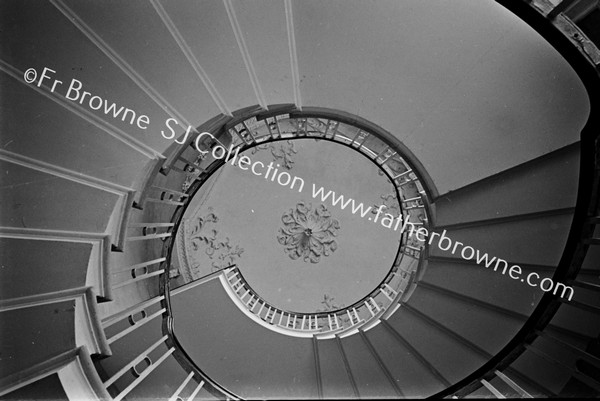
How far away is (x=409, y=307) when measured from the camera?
14.9 ft

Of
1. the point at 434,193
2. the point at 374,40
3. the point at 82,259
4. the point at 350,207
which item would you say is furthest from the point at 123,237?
the point at 350,207

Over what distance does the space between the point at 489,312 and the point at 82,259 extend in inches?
148

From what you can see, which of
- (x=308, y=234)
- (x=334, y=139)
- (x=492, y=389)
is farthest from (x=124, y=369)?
(x=308, y=234)

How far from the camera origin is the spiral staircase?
225 centimetres

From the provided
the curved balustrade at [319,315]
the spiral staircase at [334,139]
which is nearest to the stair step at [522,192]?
the spiral staircase at [334,139]

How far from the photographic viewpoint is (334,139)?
4.59 m

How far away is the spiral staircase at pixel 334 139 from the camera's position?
7.39 feet

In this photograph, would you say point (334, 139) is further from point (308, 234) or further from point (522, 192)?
point (308, 234)

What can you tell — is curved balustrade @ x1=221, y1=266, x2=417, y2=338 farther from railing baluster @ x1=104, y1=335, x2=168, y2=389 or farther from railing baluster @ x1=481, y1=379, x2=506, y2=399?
railing baluster @ x1=104, y1=335, x2=168, y2=389

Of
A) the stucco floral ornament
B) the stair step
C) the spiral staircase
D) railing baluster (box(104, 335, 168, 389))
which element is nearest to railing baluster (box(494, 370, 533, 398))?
the spiral staircase

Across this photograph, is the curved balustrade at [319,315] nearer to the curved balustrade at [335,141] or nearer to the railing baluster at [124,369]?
the curved balustrade at [335,141]

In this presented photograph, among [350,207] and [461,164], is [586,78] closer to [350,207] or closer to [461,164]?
[461,164]

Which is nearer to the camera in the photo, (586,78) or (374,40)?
(586,78)

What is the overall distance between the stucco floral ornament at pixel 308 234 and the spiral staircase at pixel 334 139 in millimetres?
2465
